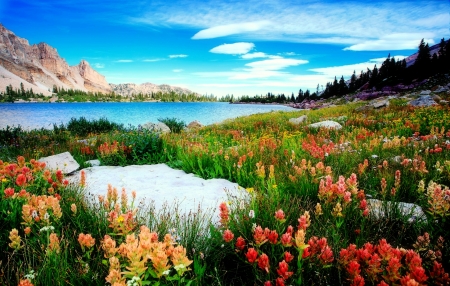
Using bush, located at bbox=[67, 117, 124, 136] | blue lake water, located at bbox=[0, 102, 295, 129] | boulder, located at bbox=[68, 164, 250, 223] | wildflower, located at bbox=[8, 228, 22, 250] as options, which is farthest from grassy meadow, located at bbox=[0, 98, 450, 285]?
blue lake water, located at bbox=[0, 102, 295, 129]

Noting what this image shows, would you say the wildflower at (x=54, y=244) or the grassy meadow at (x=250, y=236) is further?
the wildflower at (x=54, y=244)

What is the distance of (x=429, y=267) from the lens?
198 centimetres

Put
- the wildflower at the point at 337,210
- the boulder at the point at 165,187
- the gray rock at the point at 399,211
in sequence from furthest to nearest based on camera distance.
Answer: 1. the boulder at the point at 165,187
2. the gray rock at the point at 399,211
3. the wildflower at the point at 337,210

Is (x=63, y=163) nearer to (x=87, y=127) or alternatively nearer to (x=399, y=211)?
(x=399, y=211)

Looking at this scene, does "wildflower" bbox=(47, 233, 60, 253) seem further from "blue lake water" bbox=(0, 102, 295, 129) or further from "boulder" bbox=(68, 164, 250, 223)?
"blue lake water" bbox=(0, 102, 295, 129)

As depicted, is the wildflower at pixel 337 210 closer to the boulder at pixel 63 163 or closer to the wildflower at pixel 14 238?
the wildflower at pixel 14 238

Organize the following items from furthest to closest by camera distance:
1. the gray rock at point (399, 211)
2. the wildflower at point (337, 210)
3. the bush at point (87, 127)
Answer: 1. the bush at point (87, 127)
2. the gray rock at point (399, 211)
3. the wildflower at point (337, 210)

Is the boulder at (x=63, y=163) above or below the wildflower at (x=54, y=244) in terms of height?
below

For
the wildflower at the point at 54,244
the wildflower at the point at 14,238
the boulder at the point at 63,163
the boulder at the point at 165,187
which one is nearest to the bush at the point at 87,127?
the boulder at the point at 63,163

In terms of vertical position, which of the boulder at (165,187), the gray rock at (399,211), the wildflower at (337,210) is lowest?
the boulder at (165,187)

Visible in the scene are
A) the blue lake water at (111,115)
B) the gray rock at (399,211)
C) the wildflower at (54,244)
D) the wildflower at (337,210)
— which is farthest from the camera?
the blue lake water at (111,115)

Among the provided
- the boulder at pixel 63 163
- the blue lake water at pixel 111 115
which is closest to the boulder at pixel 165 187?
the boulder at pixel 63 163

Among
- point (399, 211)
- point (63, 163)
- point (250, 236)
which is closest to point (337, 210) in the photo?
point (250, 236)

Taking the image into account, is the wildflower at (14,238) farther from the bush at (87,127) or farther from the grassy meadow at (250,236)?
the bush at (87,127)
